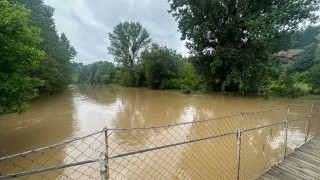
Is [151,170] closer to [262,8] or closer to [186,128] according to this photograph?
[186,128]

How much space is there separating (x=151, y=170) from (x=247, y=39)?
17.9m

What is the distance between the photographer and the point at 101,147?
287 inches

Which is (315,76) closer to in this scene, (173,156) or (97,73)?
(173,156)

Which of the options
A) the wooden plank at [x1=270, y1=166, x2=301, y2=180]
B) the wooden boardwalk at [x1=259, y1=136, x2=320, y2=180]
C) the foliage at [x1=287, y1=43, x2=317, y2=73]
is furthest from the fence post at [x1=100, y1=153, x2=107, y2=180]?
the foliage at [x1=287, y1=43, x2=317, y2=73]

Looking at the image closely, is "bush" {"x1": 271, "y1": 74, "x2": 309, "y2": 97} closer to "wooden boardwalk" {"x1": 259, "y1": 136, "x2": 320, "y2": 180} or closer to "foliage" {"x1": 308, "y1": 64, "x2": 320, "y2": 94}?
"foliage" {"x1": 308, "y1": 64, "x2": 320, "y2": 94}

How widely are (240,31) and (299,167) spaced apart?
680 inches

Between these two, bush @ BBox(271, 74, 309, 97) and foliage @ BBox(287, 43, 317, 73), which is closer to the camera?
bush @ BBox(271, 74, 309, 97)

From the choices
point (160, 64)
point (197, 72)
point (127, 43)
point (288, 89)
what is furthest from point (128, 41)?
point (288, 89)

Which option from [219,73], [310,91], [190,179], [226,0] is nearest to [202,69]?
[219,73]

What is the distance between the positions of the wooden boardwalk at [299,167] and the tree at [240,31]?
44.4ft

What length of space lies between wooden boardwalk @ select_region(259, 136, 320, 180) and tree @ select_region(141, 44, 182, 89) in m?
28.0

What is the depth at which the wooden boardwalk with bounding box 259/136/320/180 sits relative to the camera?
421 cm

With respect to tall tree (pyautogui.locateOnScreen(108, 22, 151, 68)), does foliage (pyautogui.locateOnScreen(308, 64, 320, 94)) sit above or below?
below

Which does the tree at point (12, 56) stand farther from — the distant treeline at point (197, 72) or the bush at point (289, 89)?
the bush at point (289, 89)
